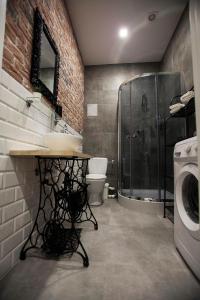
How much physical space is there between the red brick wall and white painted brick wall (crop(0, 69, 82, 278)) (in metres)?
0.15

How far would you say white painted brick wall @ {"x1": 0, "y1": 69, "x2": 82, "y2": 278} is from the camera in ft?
3.32

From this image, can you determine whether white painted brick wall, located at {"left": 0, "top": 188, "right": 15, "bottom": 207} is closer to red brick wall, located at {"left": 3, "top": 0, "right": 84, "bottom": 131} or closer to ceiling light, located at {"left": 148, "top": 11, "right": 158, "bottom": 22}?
red brick wall, located at {"left": 3, "top": 0, "right": 84, "bottom": 131}

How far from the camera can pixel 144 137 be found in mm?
2957

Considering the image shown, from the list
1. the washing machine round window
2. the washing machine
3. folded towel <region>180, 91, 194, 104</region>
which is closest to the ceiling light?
folded towel <region>180, 91, 194, 104</region>

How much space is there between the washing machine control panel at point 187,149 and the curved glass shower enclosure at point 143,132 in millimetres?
1357

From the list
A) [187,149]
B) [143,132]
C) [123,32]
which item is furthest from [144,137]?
[187,149]

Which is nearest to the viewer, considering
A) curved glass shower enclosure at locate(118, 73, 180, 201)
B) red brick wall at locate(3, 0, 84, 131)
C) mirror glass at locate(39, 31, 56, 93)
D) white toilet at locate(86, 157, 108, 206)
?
red brick wall at locate(3, 0, 84, 131)

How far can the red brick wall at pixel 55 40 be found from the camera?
1.11 meters

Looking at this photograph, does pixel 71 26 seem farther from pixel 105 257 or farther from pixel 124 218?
pixel 105 257

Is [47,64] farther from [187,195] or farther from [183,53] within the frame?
[183,53]

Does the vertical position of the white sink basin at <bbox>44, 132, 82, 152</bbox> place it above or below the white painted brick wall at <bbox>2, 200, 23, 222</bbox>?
above

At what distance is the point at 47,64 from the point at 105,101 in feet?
6.42

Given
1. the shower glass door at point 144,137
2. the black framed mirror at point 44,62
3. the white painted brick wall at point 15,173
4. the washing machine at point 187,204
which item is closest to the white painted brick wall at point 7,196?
the white painted brick wall at point 15,173

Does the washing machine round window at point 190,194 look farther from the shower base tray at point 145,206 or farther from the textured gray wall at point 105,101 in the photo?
the textured gray wall at point 105,101
